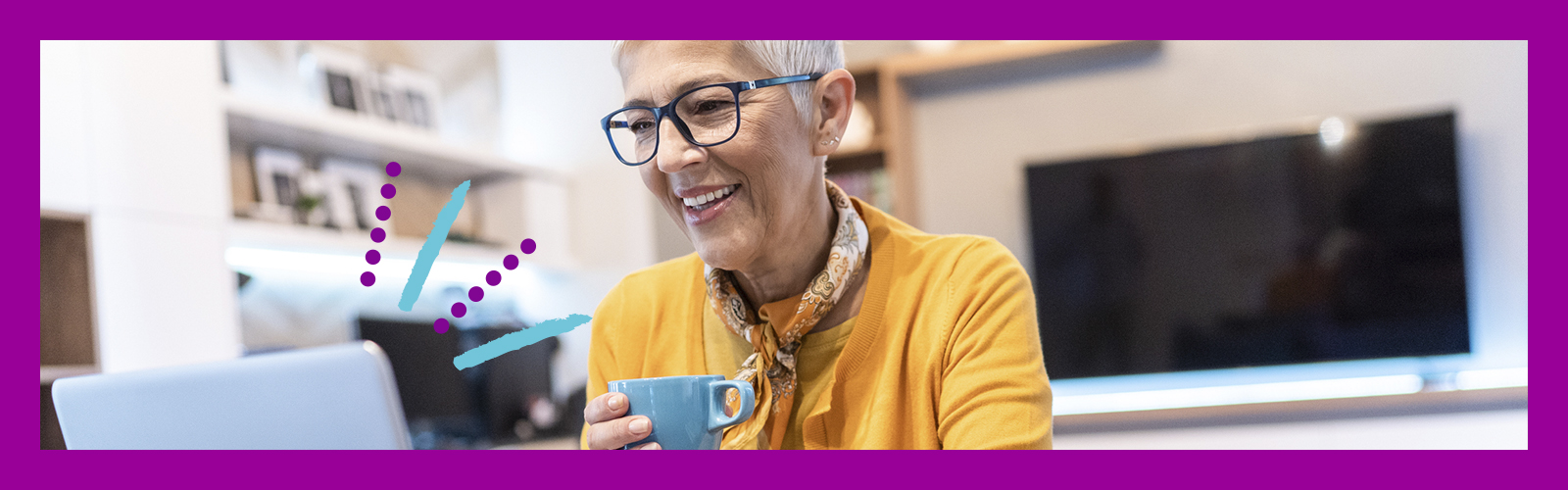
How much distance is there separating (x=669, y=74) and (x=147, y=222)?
1.86 meters

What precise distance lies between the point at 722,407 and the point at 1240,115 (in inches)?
128

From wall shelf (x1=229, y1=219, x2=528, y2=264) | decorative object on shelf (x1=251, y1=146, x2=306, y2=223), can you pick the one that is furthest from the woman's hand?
decorative object on shelf (x1=251, y1=146, x2=306, y2=223)

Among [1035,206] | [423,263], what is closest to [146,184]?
[423,263]

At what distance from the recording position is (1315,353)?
327 cm

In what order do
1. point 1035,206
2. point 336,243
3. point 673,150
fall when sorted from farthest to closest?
point 1035,206 → point 336,243 → point 673,150

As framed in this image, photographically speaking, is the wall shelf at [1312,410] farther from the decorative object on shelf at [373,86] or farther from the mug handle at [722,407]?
the mug handle at [722,407]

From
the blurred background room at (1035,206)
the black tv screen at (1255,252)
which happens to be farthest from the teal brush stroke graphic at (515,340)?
the black tv screen at (1255,252)

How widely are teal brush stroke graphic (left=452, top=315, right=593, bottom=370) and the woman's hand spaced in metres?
0.18

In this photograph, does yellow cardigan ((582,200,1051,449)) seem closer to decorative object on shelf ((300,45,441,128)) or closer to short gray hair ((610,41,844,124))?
short gray hair ((610,41,844,124))

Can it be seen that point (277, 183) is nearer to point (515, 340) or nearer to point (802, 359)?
point (515, 340)

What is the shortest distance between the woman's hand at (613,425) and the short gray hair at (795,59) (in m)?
0.30

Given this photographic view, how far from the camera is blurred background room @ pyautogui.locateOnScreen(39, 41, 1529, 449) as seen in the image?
1.91m

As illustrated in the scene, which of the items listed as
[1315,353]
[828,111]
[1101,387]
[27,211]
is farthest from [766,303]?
[1315,353]

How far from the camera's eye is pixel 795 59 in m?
0.81
